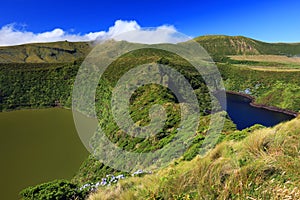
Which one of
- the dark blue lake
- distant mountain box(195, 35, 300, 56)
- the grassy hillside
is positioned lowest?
the dark blue lake

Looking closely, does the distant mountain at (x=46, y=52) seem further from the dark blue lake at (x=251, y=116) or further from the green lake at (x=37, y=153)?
the green lake at (x=37, y=153)

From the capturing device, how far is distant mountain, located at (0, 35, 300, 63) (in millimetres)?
114450

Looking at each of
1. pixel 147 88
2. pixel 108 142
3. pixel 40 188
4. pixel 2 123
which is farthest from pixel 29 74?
pixel 40 188

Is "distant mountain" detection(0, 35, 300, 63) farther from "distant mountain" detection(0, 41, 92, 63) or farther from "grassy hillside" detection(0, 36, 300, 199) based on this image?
"grassy hillside" detection(0, 36, 300, 199)

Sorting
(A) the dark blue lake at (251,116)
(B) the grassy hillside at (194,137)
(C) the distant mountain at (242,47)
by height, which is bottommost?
(A) the dark blue lake at (251,116)

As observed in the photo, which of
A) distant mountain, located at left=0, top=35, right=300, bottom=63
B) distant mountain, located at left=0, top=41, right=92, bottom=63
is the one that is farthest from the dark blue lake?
distant mountain, located at left=0, top=41, right=92, bottom=63

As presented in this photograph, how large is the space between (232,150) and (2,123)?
118 ft

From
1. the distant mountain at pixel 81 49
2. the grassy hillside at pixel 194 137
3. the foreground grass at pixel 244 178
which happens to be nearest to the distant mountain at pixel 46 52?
the distant mountain at pixel 81 49

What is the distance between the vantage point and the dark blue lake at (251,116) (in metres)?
33.0

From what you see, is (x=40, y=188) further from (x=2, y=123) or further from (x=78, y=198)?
(x=2, y=123)

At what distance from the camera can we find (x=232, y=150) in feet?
12.9

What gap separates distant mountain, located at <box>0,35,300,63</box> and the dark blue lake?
3377 inches

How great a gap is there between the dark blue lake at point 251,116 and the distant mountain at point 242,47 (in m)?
95.4

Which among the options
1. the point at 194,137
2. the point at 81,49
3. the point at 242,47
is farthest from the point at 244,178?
the point at 242,47
